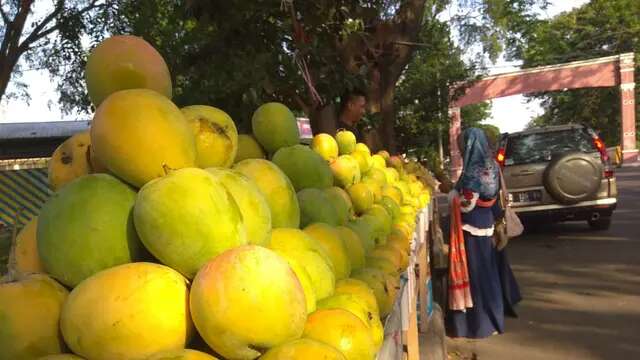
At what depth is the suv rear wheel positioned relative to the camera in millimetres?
9155

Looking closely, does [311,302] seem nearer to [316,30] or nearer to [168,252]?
[168,252]

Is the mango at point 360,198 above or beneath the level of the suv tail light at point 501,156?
above

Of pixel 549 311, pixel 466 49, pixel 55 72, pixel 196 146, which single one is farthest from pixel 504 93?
pixel 196 146

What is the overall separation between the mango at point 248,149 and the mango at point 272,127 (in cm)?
3

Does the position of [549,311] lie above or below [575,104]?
below

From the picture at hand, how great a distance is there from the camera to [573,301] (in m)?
5.59

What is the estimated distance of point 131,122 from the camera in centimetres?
110

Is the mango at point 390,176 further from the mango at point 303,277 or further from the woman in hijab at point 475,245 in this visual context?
the mango at point 303,277

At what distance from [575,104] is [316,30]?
40106 mm

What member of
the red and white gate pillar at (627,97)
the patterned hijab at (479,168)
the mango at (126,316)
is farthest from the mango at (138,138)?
the red and white gate pillar at (627,97)

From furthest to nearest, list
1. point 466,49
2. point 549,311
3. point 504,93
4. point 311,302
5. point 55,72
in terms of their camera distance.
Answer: point 504,93 < point 466,49 < point 55,72 < point 549,311 < point 311,302

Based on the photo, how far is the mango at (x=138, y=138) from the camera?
1.10 metres

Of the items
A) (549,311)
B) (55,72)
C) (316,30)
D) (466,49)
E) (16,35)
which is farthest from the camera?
(466,49)

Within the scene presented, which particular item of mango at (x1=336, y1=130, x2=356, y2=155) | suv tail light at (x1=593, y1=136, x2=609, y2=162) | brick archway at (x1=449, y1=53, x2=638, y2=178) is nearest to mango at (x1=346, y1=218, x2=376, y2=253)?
mango at (x1=336, y1=130, x2=356, y2=155)
